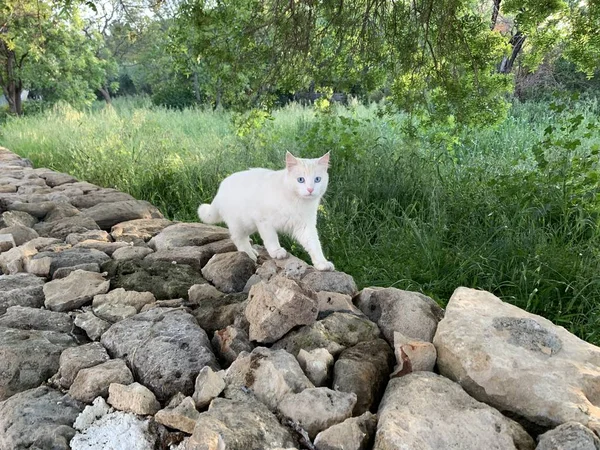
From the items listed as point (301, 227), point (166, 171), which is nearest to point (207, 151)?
point (166, 171)

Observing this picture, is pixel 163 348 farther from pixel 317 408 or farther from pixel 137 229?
pixel 137 229

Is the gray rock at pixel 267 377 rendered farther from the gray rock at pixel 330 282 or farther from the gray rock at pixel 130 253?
the gray rock at pixel 130 253

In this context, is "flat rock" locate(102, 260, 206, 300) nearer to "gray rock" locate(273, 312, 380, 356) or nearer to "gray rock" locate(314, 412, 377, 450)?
"gray rock" locate(273, 312, 380, 356)

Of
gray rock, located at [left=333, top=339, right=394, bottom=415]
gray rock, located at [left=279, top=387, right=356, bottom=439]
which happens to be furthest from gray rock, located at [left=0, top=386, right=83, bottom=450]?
gray rock, located at [left=333, top=339, right=394, bottom=415]

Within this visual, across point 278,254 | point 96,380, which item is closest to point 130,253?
point 278,254

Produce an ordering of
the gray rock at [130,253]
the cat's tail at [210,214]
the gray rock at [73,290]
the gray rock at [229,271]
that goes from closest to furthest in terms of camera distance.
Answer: the gray rock at [73,290]
the gray rock at [229,271]
the gray rock at [130,253]
the cat's tail at [210,214]

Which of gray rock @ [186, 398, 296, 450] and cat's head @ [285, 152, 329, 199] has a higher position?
cat's head @ [285, 152, 329, 199]

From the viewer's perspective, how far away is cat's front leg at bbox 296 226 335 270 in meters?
2.77

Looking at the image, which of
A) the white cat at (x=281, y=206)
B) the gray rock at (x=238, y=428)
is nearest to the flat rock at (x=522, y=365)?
the gray rock at (x=238, y=428)

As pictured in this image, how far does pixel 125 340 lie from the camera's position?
1979mm

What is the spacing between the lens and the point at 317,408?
1538 mm

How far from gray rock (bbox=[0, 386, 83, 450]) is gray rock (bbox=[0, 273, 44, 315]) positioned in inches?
32.1

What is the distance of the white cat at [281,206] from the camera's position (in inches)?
111

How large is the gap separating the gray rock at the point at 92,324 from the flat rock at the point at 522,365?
1.41m
